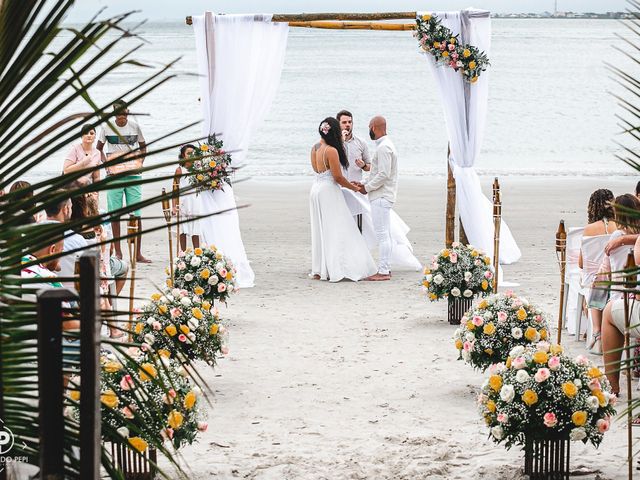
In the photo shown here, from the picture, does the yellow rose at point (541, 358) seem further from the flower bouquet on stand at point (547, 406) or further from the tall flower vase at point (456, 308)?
the tall flower vase at point (456, 308)

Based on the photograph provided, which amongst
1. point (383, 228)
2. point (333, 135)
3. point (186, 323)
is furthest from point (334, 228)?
point (186, 323)

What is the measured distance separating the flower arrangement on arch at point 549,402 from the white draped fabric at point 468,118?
21.5 feet

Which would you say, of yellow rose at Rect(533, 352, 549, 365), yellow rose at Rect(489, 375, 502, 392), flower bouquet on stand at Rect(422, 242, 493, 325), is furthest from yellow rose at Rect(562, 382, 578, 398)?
flower bouquet on stand at Rect(422, 242, 493, 325)

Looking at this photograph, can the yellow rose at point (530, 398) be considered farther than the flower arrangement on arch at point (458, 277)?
No

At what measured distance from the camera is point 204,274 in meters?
9.66

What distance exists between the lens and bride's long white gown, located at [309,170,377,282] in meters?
12.3

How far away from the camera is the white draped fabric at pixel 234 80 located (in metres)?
12.1

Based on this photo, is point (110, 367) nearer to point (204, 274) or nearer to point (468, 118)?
point (204, 274)

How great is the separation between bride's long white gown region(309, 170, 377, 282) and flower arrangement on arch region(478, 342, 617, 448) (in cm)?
676

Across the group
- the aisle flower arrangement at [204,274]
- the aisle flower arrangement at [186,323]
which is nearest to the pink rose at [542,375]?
the aisle flower arrangement at [186,323]

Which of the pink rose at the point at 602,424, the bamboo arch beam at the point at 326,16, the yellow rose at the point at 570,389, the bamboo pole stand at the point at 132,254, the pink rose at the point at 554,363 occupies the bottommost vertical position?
the pink rose at the point at 602,424

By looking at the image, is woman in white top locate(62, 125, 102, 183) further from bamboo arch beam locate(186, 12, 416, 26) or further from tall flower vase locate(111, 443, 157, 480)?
tall flower vase locate(111, 443, 157, 480)

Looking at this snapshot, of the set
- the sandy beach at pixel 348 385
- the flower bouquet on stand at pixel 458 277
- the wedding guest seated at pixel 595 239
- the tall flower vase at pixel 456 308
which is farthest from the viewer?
the tall flower vase at pixel 456 308

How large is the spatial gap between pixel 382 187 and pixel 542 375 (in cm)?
703
